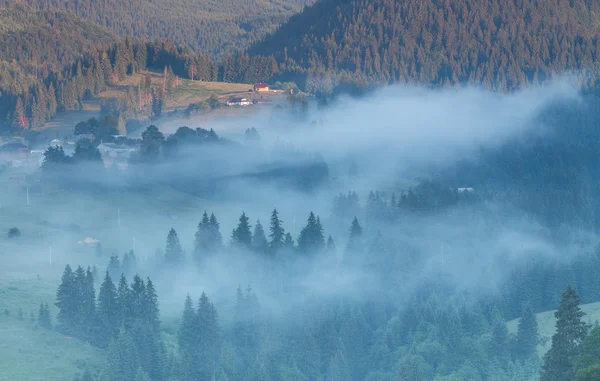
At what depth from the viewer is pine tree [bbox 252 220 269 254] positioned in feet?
399

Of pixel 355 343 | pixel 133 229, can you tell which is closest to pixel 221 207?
pixel 133 229

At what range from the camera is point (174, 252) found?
390 ft

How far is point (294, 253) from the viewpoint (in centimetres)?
12175

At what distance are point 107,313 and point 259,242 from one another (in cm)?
2482

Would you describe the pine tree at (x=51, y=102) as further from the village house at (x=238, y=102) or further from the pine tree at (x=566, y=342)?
the pine tree at (x=566, y=342)

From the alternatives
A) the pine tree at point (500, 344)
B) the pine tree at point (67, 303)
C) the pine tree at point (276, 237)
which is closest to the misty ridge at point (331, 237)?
the pine tree at point (500, 344)

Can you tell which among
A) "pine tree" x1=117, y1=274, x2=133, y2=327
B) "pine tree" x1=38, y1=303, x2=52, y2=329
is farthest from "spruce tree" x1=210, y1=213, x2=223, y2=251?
"pine tree" x1=38, y1=303, x2=52, y2=329

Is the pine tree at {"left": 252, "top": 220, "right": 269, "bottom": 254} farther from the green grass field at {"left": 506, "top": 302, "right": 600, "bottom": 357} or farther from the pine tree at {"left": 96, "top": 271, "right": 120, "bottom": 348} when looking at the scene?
the green grass field at {"left": 506, "top": 302, "right": 600, "bottom": 357}

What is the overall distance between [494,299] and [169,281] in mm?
26533

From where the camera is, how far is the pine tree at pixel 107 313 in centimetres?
9886

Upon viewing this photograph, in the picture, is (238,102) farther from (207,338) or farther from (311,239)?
(207,338)

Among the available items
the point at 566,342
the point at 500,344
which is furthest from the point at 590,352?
the point at 500,344

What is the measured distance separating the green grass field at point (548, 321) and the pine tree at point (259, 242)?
2478 cm

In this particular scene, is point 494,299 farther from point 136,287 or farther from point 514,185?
point 514,185
